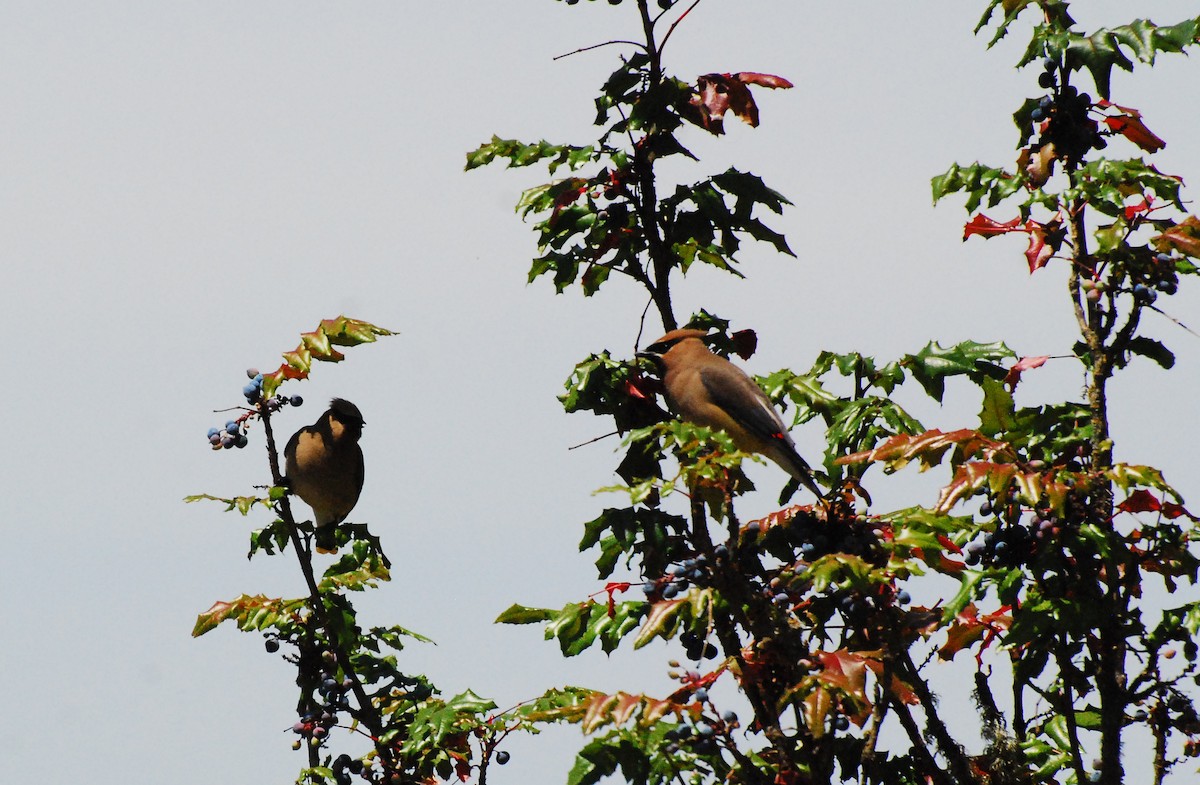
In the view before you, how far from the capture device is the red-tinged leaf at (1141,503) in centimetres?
482

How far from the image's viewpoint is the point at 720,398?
5867 mm

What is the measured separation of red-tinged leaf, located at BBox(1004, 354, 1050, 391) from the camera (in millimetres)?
5113

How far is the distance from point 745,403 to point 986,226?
3.91 ft

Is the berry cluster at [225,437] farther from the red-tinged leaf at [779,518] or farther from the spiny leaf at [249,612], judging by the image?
the red-tinged leaf at [779,518]

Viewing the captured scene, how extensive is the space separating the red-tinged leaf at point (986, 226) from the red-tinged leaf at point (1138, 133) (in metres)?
0.50

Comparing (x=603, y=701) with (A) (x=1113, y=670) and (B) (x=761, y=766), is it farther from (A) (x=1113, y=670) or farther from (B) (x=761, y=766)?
(A) (x=1113, y=670)

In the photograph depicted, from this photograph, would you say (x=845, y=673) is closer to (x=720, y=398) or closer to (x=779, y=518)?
(x=779, y=518)

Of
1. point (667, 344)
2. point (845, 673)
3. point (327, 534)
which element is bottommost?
point (845, 673)

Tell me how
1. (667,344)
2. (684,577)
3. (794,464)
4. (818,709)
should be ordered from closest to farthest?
(818,709)
(684,577)
(667,344)
(794,464)

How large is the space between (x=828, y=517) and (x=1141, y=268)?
1.51 meters

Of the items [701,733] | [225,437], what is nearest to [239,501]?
[225,437]

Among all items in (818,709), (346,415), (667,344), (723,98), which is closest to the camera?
(818,709)

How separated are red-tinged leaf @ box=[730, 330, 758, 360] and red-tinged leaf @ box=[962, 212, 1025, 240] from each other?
0.91 meters

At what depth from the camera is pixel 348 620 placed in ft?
18.7
